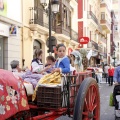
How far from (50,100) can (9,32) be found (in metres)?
11.3

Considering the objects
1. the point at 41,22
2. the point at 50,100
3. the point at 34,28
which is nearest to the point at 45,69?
the point at 50,100

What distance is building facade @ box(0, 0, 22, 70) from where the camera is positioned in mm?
14414

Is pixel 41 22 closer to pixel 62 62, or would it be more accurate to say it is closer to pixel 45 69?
pixel 45 69

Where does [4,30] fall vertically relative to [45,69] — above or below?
above

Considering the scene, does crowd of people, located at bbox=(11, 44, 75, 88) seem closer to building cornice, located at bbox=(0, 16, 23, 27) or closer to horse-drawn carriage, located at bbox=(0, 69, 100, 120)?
horse-drawn carriage, located at bbox=(0, 69, 100, 120)

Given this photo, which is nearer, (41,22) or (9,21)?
(9,21)

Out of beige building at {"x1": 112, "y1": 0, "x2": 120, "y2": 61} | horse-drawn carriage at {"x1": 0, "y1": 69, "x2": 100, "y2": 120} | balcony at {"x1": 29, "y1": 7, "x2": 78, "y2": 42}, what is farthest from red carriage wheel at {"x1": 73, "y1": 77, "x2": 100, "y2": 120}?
beige building at {"x1": 112, "y1": 0, "x2": 120, "y2": 61}

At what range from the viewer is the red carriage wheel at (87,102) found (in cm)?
436

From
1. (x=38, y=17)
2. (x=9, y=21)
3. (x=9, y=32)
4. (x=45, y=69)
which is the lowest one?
(x=45, y=69)

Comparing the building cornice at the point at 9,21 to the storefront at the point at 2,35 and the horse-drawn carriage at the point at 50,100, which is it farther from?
the horse-drawn carriage at the point at 50,100

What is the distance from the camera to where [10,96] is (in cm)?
349

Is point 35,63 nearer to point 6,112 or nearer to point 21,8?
point 6,112

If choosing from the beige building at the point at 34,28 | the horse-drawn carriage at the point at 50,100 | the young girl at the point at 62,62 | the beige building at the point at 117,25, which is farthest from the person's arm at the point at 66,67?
the beige building at the point at 117,25

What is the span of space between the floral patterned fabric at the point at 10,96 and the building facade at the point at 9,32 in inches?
421
